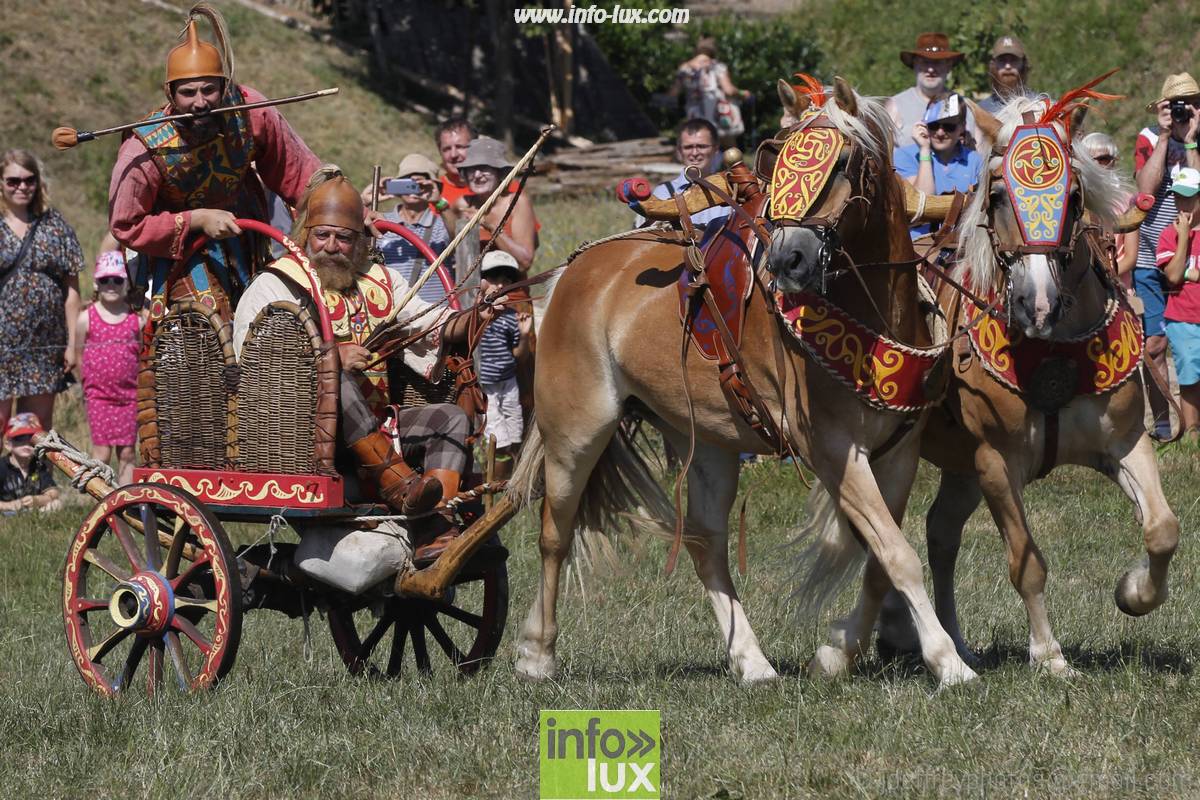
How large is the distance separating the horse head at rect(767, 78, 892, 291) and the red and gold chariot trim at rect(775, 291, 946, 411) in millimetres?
277

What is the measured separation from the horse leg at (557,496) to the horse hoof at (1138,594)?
7.37 feet

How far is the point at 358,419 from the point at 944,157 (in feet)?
12.3

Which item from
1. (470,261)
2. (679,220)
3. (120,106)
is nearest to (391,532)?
(679,220)

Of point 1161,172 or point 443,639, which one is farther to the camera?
point 1161,172

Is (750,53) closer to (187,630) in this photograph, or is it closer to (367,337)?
(367,337)

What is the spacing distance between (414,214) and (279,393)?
153 inches

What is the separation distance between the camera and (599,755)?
434cm

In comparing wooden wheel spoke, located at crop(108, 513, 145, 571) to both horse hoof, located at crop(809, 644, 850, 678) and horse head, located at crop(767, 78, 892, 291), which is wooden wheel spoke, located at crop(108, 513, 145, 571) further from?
horse head, located at crop(767, 78, 892, 291)

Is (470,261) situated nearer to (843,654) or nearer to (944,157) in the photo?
(944,157)

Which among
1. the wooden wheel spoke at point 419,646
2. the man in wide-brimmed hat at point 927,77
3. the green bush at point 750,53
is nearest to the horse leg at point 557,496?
the wooden wheel spoke at point 419,646

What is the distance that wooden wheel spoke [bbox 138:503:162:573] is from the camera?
21.8 feet

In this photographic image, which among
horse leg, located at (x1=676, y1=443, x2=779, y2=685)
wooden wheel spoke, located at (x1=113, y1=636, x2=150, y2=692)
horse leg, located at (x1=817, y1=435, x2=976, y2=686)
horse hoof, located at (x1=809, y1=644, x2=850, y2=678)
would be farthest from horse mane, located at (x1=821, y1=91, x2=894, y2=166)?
wooden wheel spoke, located at (x1=113, y1=636, x2=150, y2=692)

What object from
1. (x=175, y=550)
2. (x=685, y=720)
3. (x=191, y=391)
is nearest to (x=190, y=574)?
(x=175, y=550)

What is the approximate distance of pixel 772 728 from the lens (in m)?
5.48
